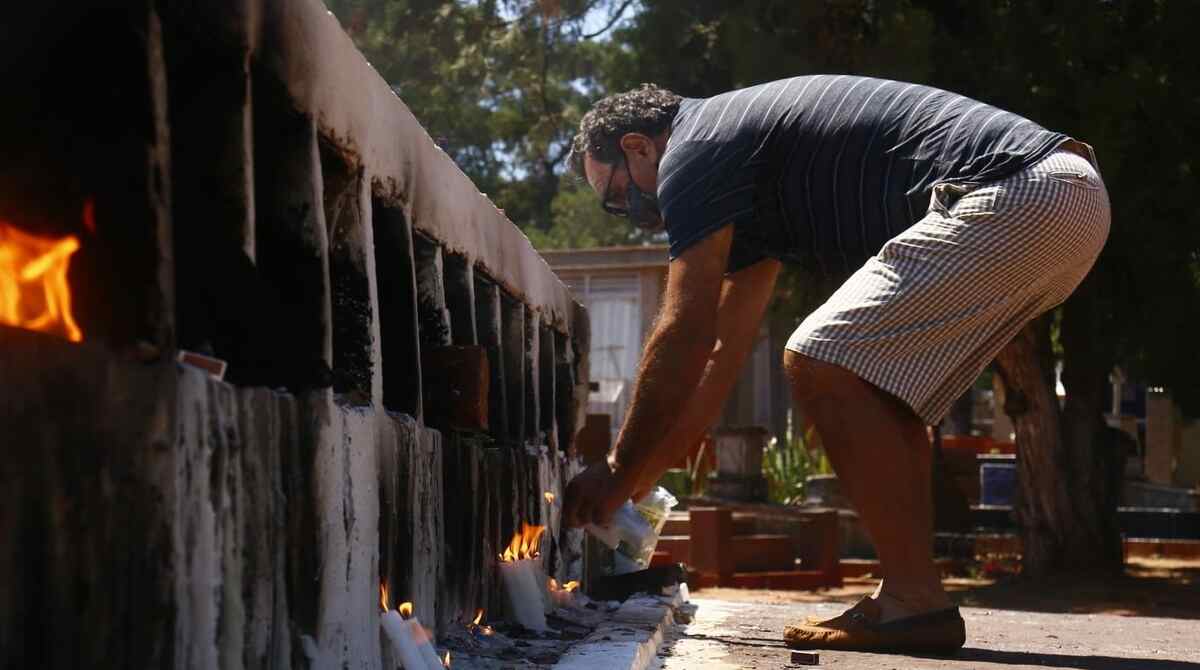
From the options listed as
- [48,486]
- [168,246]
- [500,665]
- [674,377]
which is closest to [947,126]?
[674,377]

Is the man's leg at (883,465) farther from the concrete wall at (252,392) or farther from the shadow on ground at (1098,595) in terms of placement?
the shadow on ground at (1098,595)

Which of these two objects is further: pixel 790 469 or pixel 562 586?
pixel 790 469

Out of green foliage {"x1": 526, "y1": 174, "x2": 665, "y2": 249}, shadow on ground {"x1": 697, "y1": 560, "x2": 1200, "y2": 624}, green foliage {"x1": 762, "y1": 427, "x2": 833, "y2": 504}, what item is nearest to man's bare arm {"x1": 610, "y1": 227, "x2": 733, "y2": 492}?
shadow on ground {"x1": 697, "y1": 560, "x2": 1200, "y2": 624}

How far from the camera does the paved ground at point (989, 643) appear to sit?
10.9 feet

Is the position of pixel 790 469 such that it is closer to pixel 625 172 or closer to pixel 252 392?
pixel 625 172

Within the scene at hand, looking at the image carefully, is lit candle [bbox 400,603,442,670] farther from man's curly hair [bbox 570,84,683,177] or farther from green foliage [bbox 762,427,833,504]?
green foliage [bbox 762,427,833,504]


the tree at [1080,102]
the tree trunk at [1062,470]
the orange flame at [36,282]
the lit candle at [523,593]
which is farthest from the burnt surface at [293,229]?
the tree trunk at [1062,470]

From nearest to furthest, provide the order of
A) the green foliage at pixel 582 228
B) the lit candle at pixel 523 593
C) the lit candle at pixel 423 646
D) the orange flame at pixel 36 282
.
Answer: the orange flame at pixel 36 282, the lit candle at pixel 423 646, the lit candle at pixel 523 593, the green foliage at pixel 582 228

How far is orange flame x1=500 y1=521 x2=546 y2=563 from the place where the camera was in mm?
3758

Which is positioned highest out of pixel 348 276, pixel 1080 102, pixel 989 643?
pixel 1080 102

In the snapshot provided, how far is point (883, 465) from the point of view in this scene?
130 inches

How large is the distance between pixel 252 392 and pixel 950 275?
1745 millimetres

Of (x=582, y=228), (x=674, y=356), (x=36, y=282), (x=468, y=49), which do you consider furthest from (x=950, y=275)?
(x=582, y=228)

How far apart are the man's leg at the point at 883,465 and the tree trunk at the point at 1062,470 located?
711 centimetres
